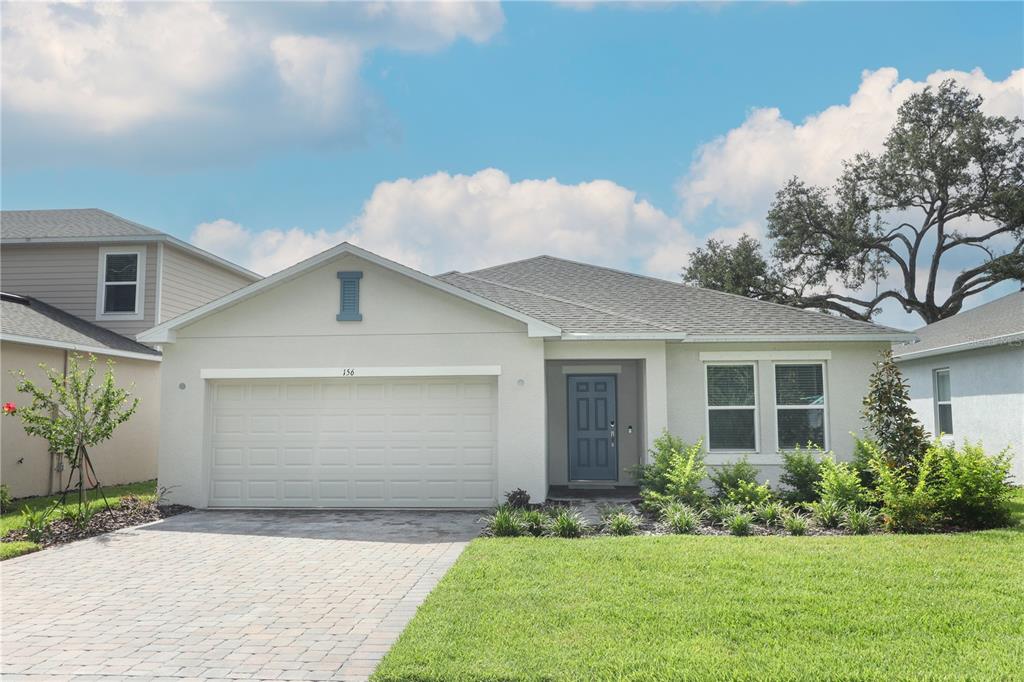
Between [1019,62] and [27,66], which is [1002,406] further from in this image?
[27,66]

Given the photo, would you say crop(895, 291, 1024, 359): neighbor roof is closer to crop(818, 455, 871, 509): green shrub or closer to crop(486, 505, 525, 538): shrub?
crop(818, 455, 871, 509): green shrub

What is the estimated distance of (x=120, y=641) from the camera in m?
6.09

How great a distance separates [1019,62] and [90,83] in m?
24.8

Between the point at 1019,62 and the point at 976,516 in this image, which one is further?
the point at 1019,62

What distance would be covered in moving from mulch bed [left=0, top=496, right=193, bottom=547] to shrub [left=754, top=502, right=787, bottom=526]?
9.34m

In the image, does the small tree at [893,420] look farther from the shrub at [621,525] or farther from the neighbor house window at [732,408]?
the shrub at [621,525]

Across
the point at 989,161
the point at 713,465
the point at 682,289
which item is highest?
the point at 989,161

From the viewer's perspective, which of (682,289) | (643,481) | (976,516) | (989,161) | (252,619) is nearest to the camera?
(252,619)

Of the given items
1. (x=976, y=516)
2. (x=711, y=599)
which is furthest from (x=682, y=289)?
(x=711, y=599)

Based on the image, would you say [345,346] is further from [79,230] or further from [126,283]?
[79,230]

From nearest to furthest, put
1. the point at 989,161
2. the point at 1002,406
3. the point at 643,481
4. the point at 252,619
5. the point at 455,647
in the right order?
the point at 455,647 → the point at 252,619 → the point at 643,481 → the point at 1002,406 → the point at 989,161

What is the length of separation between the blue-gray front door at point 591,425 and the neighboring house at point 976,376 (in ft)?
22.7

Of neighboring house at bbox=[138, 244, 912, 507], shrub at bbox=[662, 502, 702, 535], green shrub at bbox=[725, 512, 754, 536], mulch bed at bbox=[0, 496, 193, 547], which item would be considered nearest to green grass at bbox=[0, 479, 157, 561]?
mulch bed at bbox=[0, 496, 193, 547]

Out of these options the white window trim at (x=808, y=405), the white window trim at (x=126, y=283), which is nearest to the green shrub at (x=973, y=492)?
the white window trim at (x=808, y=405)
